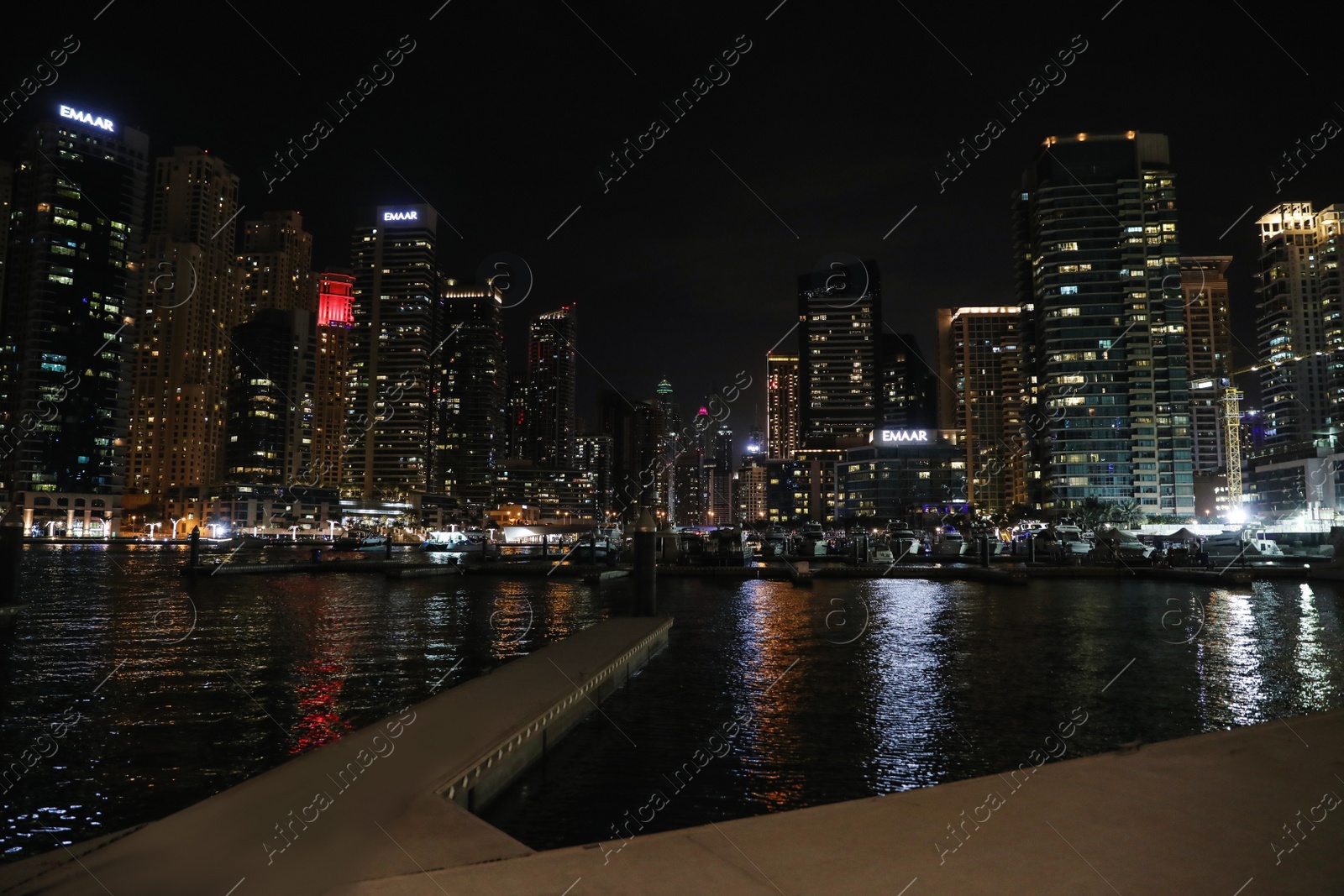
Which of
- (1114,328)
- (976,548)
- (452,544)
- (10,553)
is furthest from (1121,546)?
(452,544)

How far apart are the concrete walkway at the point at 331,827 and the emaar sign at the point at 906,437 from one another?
19357cm

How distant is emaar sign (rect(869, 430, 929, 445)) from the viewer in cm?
19712

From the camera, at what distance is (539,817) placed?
11.0 m

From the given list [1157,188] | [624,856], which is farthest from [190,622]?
[1157,188]

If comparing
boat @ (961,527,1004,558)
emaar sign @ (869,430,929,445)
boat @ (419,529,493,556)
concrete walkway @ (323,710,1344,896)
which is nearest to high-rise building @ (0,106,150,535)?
boat @ (419,529,493,556)

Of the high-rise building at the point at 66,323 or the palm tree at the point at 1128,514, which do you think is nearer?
the palm tree at the point at 1128,514

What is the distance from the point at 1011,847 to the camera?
695 centimetres

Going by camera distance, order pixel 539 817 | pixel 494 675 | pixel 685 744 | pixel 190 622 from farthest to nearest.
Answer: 1. pixel 190 622
2. pixel 494 675
3. pixel 685 744
4. pixel 539 817

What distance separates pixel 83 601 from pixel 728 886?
4468 cm

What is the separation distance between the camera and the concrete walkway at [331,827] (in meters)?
7.01

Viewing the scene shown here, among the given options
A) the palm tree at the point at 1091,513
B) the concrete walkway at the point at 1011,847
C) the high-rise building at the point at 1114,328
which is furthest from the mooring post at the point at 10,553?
the high-rise building at the point at 1114,328

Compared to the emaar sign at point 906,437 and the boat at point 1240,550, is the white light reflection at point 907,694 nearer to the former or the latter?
the boat at point 1240,550

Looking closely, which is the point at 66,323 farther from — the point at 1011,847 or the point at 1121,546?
the point at 1011,847

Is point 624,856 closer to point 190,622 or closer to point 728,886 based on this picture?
point 728,886
